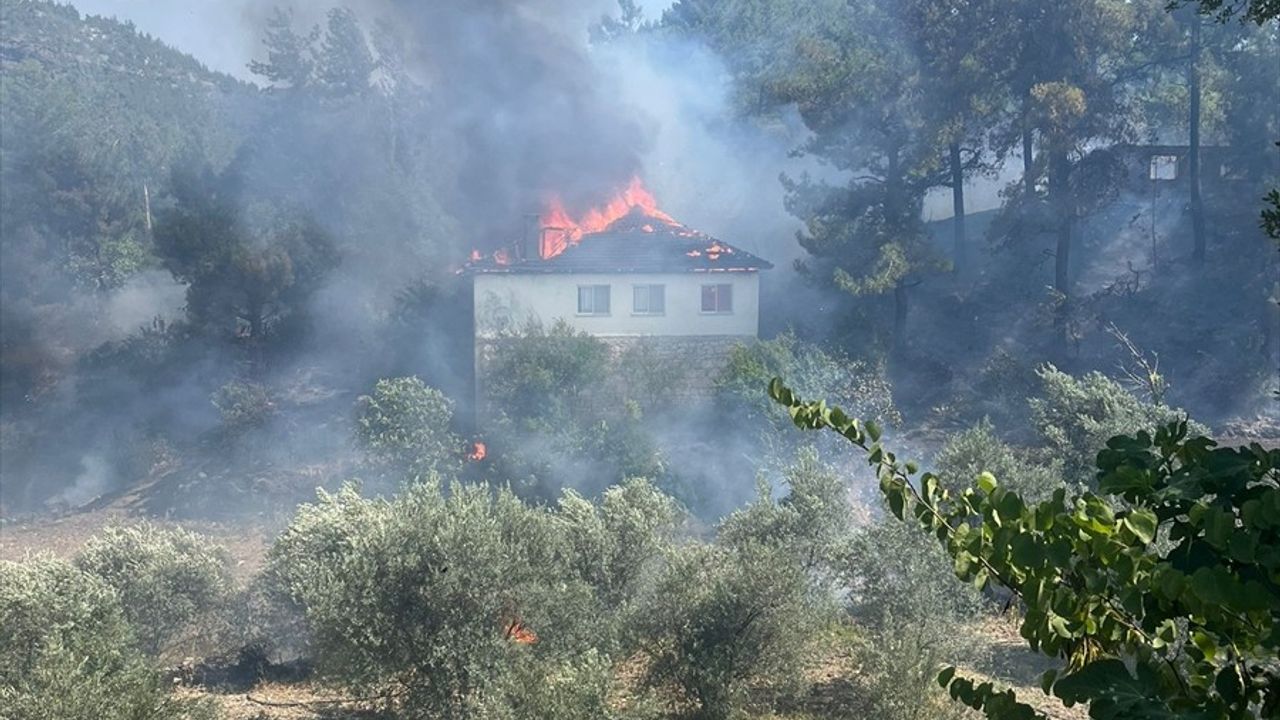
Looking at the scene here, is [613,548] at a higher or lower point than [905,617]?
higher

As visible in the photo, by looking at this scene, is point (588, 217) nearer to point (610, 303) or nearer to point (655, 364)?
point (610, 303)

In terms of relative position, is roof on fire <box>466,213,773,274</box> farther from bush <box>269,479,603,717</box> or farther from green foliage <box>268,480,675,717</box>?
bush <box>269,479,603,717</box>

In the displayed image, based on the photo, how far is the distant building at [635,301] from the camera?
36781 mm

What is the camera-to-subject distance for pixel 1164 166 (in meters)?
47.3

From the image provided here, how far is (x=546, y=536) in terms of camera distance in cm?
1585

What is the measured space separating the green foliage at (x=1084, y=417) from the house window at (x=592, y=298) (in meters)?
13.6

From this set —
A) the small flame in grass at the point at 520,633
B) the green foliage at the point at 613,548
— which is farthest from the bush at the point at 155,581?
the small flame in grass at the point at 520,633

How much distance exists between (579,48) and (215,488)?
83.3 ft

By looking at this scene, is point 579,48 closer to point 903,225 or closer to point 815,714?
point 903,225

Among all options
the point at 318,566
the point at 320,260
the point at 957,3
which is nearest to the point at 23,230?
the point at 320,260

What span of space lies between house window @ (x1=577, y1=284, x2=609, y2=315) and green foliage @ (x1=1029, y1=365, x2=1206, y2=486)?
13.6 metres

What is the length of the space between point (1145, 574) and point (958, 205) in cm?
4006

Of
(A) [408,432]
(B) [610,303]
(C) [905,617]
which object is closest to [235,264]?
(A) [408,432]

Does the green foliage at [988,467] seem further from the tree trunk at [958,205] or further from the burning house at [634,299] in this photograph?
the tree trunk at [958,205]
